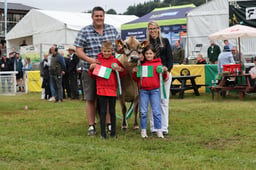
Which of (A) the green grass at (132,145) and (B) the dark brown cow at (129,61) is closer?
(A) the green grass at (132,145)

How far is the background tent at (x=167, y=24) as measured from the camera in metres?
26.3

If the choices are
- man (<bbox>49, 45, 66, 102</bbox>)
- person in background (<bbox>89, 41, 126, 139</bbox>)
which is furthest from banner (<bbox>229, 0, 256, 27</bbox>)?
person in background (<bbox>89, 41, 126, 139</bbox>)

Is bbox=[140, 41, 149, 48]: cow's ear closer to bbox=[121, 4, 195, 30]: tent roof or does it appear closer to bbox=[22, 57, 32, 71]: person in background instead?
bbox=[22, 57, 32, 71]: person in background

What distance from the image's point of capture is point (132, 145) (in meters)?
6.31

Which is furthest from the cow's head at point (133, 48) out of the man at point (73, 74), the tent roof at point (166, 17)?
the tent roof at point (166, 17)

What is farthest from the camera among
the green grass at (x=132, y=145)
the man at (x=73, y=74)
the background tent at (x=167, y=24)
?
the background tent at (x=167, y=24)

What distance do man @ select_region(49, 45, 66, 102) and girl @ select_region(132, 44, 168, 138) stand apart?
8.53 meters

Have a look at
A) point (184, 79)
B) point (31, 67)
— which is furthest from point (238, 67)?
point (31, 67)

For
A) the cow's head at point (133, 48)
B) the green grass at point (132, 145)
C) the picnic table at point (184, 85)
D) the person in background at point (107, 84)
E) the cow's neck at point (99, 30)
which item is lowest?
the green grass at point (132, 145)

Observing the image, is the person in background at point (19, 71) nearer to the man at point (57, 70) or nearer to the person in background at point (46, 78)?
the person in background at point (46, 78)

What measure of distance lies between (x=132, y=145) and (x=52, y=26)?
25.7 meters

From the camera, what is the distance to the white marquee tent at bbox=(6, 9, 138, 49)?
97.1ft

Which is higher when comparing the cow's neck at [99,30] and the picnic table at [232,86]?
the cow's neck at [99,30]

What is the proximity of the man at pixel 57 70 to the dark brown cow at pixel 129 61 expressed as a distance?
7576mm
